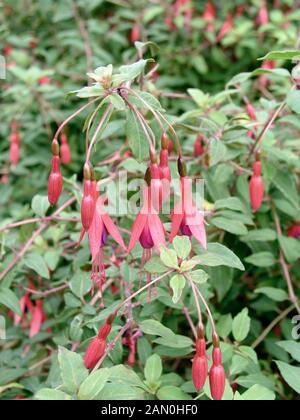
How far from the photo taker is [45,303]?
1202 millimetres

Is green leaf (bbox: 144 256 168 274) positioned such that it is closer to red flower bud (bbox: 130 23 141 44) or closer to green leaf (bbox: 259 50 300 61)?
green leaf (bbox: 259 50 300 61)

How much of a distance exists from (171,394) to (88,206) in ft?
0.98

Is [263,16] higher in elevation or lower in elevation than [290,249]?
higher

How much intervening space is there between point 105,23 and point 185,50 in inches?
11.2

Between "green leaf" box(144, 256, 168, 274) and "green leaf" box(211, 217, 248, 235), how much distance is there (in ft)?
0.76

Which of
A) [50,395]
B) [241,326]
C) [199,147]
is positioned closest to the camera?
[50,395]

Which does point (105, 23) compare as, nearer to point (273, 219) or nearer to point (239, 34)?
point (239, 34)

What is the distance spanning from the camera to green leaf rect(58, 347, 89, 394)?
0.69 meters

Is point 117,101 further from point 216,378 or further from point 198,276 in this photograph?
point 216,378

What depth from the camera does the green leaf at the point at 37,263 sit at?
1.05 meters

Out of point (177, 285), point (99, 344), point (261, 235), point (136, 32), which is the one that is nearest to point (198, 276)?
point (177, 285)

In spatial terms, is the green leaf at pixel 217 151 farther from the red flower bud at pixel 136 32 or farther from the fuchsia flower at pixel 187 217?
the red flower bud at pixel 136 32

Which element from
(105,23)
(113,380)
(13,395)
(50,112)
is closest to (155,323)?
(113,380)

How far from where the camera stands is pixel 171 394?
2.68ft
